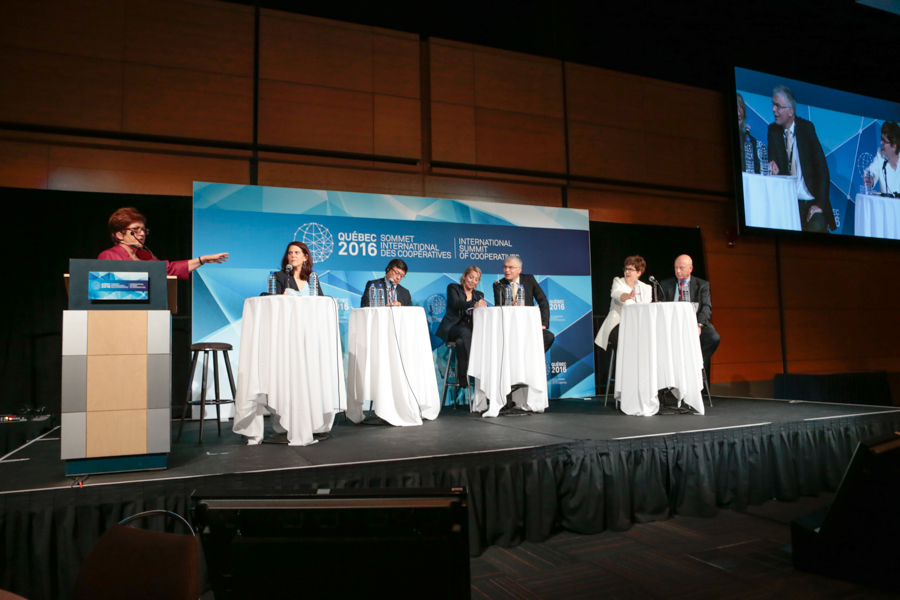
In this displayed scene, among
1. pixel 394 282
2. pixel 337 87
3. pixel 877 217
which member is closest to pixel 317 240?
pixel 394 282

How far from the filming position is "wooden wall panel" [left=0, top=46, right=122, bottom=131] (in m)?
4.39

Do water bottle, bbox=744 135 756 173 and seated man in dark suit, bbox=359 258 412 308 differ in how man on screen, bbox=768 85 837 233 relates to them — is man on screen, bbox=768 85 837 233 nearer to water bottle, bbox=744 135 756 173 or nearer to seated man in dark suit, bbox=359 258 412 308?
water bottle, bbox=744 135 756 173

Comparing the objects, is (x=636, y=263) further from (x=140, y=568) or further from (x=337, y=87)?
(x=140, y=568)

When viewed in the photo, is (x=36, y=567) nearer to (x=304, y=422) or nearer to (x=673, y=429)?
(x=304, y=422)

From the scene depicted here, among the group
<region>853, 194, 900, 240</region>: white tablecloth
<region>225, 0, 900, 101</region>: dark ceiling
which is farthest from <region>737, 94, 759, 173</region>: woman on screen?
<region>853, 194, 900, 240</region>: white tablecloth

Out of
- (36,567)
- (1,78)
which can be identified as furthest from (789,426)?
(1,78)

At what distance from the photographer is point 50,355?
13.9 feet

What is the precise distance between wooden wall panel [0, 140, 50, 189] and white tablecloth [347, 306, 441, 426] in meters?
2.95

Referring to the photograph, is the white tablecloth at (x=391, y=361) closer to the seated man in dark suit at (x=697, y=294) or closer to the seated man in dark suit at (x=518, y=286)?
the seated man in dark suit at (x=518, y=286)

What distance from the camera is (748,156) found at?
6465 millimetres

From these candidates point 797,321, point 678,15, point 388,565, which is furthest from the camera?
point 797,321

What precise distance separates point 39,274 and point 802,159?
26.0 ft

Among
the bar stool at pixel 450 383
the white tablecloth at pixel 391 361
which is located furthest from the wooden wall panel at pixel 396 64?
the white tablecloth at pixel 391 361

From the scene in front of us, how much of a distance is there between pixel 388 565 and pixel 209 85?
5243 mm
